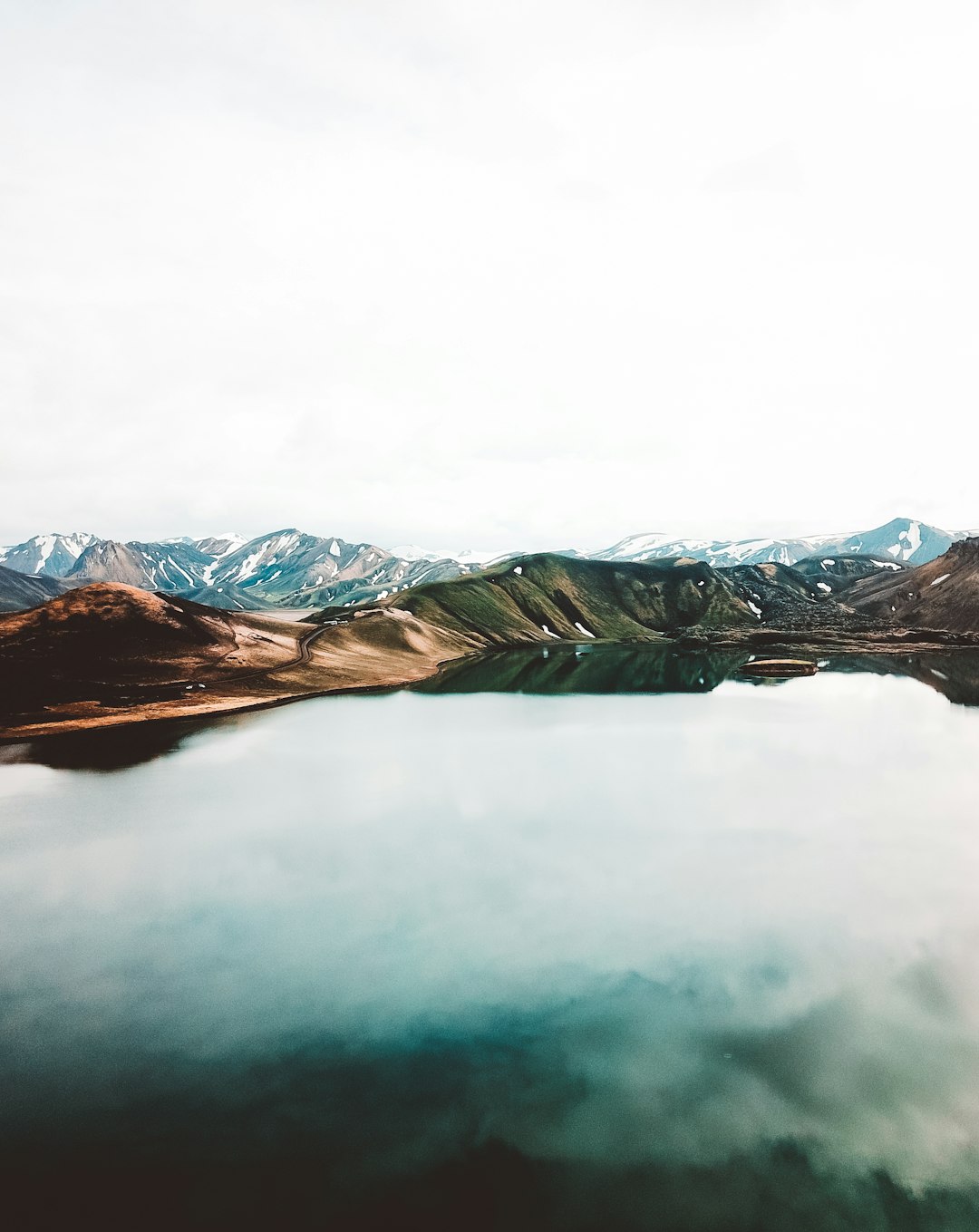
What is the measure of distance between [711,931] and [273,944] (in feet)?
73.7

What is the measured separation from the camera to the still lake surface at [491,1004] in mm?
16812

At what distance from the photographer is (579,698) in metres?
111

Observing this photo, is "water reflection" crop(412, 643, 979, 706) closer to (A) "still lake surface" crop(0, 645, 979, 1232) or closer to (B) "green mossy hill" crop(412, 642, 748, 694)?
(B) "green mossy hill" crop(412, 642, 748, 694)

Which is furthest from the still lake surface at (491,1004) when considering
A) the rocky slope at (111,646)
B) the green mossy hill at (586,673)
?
the green mossy hill at (586,673)

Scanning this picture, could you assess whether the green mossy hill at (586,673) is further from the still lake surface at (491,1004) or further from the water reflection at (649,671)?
the still lake surface at (491,1004)

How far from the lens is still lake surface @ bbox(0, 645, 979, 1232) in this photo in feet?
55.2

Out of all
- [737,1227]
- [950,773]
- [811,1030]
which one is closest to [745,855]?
[811,1030]

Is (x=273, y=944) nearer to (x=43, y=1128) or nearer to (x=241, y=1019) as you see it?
(x=241, y=1019)

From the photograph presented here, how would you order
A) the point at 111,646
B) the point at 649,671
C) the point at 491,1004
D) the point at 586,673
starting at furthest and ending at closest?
the point at 649,671, the point at 586,673, the point at 111,646, the point at 491,1004

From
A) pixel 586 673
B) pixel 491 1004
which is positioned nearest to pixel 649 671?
pixel 586 673

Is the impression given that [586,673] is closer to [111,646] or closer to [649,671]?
[649,671]

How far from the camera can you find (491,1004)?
24547 mm

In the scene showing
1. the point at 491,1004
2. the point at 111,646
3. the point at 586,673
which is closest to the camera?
the point at 491,1004

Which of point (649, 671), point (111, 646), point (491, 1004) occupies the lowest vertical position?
point (649, 671)
